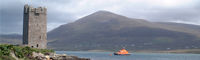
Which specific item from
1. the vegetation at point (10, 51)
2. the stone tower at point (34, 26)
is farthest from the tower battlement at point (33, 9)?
the vegetation at point (10, 51)

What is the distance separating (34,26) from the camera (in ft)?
222

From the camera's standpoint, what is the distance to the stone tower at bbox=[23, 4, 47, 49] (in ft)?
221

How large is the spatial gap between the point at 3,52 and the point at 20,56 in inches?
215

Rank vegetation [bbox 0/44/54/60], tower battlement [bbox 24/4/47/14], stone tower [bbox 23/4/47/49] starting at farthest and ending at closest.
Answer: tower battlement [bbox 24/4/47/14]
stone tower [bbox 23/4/47/49]
vegetation [bbox 0/44/54/60]

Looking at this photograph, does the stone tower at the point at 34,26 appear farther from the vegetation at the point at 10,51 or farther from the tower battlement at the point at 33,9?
the vegetation at the point at 10,51

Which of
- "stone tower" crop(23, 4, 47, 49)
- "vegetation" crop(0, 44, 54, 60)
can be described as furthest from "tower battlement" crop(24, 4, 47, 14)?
"vegetation" crop(0, 44, 54, 60)

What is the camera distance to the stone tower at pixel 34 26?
67312mm

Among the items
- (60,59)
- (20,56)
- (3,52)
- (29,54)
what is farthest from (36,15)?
(3,52)

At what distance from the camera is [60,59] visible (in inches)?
2411

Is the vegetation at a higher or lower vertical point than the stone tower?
lower

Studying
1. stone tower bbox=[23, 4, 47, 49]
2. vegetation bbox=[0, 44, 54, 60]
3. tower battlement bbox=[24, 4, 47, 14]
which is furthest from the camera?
tower battlement bbox=[24, 4, 47, 14]

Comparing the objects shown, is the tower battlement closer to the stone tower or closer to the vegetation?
the stone tower

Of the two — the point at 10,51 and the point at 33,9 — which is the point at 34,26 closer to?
the point at 33,9

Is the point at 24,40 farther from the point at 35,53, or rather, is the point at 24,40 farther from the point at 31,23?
the point at 35,53
